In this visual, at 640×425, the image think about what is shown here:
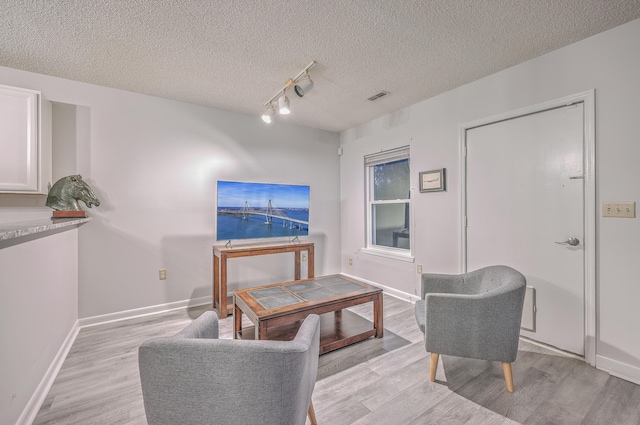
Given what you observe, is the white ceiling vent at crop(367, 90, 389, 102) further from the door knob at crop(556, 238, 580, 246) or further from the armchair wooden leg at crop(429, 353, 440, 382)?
the armchair wooden leg at crop(429, 353, 440, 382)

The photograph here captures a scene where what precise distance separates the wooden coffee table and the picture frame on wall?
1375 millimetres

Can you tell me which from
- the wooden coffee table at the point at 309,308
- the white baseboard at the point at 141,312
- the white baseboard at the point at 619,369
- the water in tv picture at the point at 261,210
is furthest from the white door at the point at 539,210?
the white baseboard at the point at 141,312

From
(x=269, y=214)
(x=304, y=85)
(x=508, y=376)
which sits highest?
(x=304, y=85)

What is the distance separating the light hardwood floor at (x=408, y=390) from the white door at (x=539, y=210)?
347 millimetres

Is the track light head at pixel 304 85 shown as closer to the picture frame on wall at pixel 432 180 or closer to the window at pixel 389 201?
the window at pixel 389 201

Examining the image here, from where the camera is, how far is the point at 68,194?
2324 millimetres

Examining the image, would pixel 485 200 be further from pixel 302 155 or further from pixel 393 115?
pixel 302 155

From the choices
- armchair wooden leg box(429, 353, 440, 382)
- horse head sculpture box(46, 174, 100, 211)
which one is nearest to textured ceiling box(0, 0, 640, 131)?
horse head sculpture box(46, 174, 100, 211)

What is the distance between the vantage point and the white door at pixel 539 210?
2.05 meters

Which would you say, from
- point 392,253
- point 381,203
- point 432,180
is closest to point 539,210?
point 432,180

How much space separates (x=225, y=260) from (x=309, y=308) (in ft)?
4.25

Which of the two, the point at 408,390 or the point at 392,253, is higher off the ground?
the point at 392,253

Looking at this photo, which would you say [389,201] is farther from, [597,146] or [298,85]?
[597,146]

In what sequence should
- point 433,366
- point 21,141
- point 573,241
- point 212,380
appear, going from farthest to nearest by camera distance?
point 21,141
point 573,241
point 433,366
point 212,380
